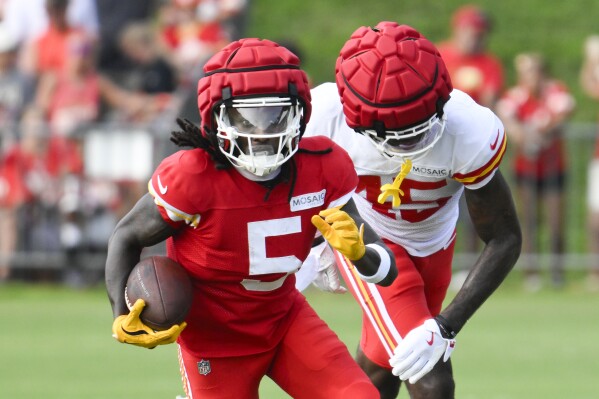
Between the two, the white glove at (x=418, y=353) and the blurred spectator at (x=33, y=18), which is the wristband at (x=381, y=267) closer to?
the white glove at (x=418, y=353)

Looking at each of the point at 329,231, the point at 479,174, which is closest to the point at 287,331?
the point at 329,231

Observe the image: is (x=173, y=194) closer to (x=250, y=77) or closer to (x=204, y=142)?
(x=204, y=142)

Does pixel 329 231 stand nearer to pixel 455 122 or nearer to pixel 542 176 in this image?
pixel 455 122

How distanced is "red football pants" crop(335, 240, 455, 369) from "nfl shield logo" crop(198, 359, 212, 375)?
0.97 metres

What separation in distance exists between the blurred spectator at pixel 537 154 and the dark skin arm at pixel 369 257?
7559 millimetres

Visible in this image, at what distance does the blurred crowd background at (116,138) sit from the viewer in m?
12.8

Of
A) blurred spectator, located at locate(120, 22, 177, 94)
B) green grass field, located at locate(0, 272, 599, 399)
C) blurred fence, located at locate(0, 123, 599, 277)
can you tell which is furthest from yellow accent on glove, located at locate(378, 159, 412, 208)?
blurred spectator, located at locate(120, 22, 177, 94)

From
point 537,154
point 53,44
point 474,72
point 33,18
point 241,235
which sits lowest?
point 537,154

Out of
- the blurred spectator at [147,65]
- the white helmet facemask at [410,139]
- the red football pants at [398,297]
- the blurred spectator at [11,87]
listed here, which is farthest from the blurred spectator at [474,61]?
the white helmet facemask at [410,139]

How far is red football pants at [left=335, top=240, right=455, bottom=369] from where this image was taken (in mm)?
6098

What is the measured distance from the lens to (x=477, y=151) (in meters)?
5.84

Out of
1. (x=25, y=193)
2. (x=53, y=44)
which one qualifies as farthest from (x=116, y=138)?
(x=53, y=44)

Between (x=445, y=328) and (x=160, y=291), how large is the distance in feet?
4.62

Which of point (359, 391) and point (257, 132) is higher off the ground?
point (257, 132)
